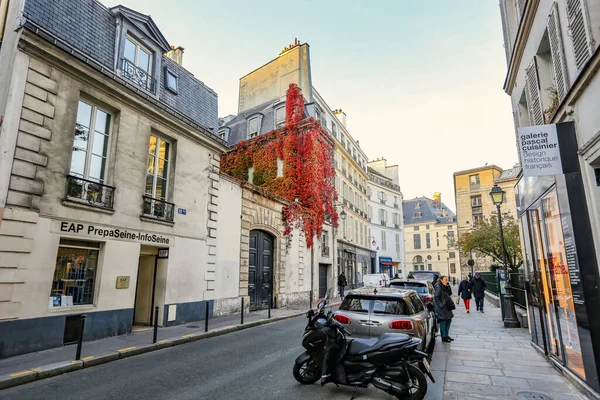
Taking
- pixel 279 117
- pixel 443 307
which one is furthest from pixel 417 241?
pixel 443 307

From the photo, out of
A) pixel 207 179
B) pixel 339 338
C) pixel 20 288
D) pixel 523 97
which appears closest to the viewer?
pixel 339 338

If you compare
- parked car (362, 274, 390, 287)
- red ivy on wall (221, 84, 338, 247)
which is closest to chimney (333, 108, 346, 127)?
red ivy on wall (221, 84, 338, 247)

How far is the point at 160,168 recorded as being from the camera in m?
11.6

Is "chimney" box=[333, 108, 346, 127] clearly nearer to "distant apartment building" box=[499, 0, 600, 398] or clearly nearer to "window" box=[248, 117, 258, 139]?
"window" box=[248, 117, 258, 139]

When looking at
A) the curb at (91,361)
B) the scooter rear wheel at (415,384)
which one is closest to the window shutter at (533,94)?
the scooter rear wheel at (415,384)

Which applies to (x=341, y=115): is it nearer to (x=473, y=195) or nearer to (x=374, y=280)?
(x=374, y=280)

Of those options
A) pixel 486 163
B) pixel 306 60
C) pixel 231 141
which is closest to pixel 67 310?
pixel 231 141

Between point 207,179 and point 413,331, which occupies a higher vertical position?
point 207,179

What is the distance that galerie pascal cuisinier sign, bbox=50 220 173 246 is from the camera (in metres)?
8.12

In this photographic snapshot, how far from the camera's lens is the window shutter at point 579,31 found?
471 centimetres

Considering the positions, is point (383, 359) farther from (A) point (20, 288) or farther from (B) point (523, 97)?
(B) point (523, 97)

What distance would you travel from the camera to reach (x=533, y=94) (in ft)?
26.1

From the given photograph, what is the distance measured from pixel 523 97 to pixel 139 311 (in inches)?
533

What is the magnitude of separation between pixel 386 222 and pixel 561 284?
37685 millimetres
